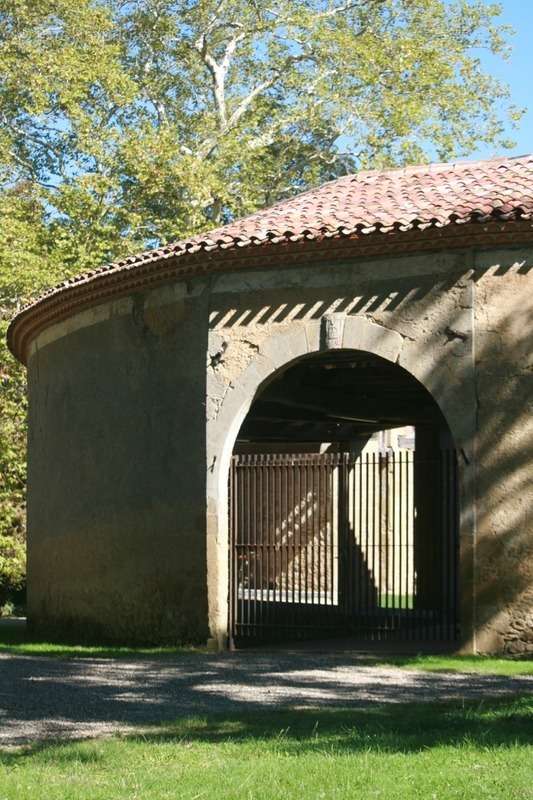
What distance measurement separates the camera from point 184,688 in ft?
34.1

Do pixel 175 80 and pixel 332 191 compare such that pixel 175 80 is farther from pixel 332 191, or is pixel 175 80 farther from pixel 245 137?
pixel 332 191

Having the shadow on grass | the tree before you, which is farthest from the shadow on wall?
the tree

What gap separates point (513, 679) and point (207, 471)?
187 inches

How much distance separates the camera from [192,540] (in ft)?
47.8

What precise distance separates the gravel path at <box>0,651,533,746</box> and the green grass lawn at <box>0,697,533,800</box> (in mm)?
649

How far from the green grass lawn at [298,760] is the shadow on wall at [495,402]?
13.9 ft

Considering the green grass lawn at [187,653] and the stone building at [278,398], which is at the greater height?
the stone building at [278,398]

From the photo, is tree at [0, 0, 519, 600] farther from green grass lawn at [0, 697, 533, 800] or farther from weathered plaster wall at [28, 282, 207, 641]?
green grass lawn at [0, 697, 533, 800]

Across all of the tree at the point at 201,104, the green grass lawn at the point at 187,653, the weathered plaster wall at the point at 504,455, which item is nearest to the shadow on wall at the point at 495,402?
the weathered plaster wall at the point at 504,455

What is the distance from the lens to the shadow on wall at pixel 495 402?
12.8 m

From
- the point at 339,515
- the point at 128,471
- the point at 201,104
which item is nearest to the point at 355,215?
the point at 128,471

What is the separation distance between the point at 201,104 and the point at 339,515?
21.3m

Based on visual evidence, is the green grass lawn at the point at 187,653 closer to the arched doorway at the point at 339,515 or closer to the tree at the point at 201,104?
the arched doorway at the point at 339,515

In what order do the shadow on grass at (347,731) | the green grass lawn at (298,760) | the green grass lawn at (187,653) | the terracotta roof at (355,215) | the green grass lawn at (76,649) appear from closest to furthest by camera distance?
1. the green grass lawn at (298,760)
2. the shadow on grass at (347,731)
3. the green grass lawn at (187,653)
4. the terracotta roof at (355,215)
5. the green grass lawn at (76,649)
